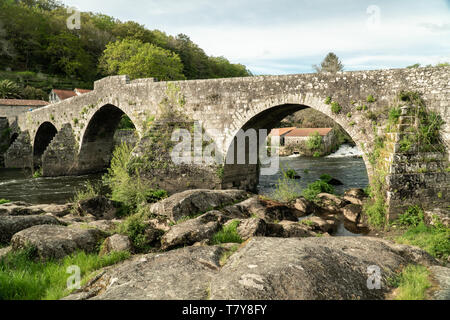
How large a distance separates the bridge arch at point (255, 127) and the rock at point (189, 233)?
6569 mm

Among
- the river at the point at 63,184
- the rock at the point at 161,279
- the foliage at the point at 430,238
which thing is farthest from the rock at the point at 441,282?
the river at the point at 63,184

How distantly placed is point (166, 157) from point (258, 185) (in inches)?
217

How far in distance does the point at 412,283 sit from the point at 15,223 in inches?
279

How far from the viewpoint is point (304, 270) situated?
347 cm

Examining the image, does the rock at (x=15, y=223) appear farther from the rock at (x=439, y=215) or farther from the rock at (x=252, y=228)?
the rock at (x=439, y=215)

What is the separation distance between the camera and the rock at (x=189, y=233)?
19.6ft

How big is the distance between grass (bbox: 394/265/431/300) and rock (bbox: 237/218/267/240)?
282 centimetres

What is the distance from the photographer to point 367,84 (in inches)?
414

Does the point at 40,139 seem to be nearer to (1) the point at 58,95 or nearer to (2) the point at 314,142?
(1) the point at 58,95

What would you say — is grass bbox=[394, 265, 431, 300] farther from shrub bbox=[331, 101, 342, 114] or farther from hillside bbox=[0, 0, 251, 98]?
hillside bbox=[0, 0, 251, 98]

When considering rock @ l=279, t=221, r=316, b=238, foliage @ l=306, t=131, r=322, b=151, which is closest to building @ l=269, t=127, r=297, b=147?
foliage @ l=306, t=131, r=322, b=151
